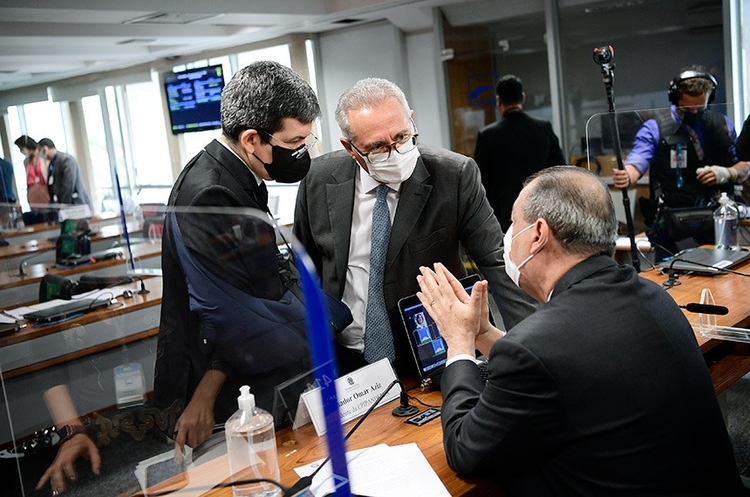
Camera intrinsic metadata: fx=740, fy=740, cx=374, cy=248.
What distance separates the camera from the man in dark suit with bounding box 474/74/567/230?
5.13m

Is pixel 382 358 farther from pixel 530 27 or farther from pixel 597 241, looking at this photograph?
pixel 530 27

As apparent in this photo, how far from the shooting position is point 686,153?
132 inches

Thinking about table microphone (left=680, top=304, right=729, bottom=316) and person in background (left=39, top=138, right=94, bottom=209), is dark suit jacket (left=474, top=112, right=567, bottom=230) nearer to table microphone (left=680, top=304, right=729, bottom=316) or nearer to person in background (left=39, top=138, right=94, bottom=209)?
table microphone (left=680, top=304, right=729, bottom=316)

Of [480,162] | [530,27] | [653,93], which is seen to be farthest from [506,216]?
[530,27]

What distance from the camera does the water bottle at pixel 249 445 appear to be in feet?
3.61

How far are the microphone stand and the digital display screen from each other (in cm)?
594

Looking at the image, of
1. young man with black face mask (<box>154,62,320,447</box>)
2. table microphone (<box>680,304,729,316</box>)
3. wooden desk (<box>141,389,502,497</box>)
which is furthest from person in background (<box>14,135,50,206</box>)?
table microphone (<box>680,304,729,316</box>)

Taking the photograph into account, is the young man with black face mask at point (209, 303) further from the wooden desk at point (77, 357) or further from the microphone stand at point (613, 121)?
the microphone stand at point (613, 121)

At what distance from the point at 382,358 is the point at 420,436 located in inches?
12.7

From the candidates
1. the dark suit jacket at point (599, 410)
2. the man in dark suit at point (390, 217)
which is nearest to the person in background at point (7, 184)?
the man in dark suit at point (390, 217)

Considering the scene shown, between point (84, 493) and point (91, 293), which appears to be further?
point (91, 293)

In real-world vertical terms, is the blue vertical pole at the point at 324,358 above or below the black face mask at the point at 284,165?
below

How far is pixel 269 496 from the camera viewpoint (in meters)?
1.19

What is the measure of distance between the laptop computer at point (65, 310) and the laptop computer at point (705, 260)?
2480 mm
